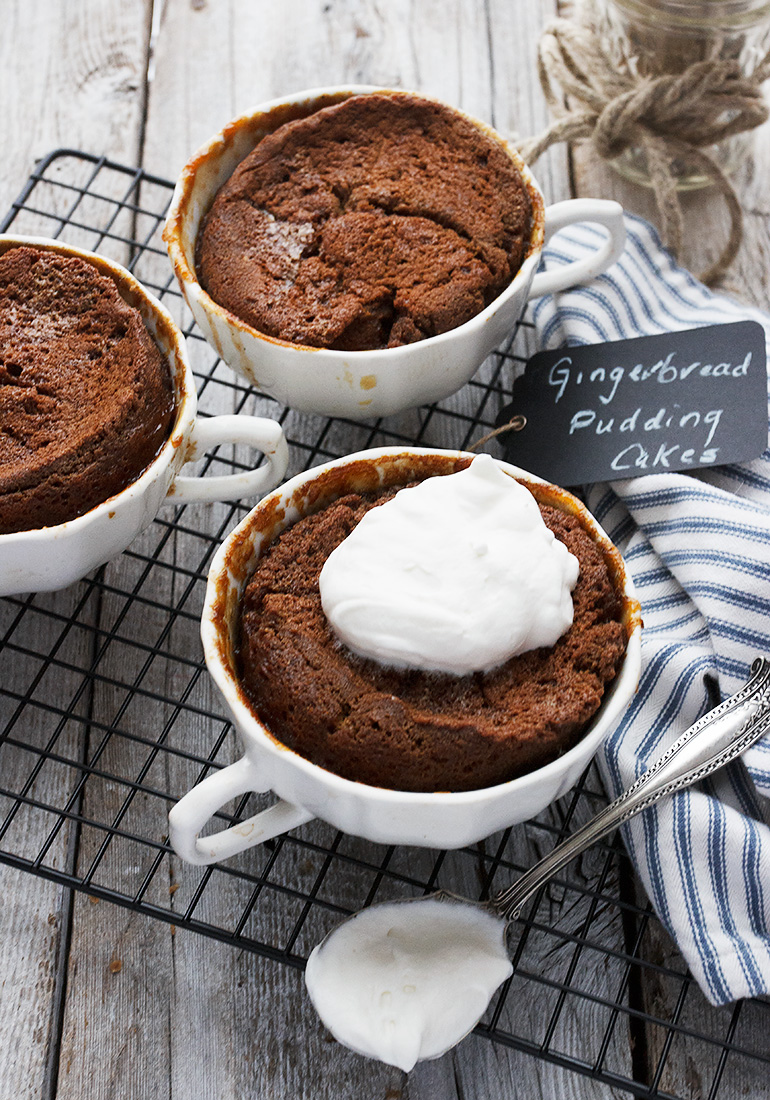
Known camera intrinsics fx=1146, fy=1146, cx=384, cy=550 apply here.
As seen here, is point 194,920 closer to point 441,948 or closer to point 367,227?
point 441,948

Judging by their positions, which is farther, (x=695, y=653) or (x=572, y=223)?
(x=572, y=223)

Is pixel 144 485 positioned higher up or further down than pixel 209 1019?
higher up

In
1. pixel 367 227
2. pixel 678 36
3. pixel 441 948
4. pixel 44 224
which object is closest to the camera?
pixel 441 948

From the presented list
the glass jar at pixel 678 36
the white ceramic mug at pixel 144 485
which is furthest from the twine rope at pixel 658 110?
the white ceramic mug at pixel 144 485

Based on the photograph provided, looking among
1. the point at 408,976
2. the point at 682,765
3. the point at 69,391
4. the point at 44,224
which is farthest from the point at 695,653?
the point at 44,224

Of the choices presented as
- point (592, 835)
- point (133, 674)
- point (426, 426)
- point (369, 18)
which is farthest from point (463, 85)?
point (592, 835)

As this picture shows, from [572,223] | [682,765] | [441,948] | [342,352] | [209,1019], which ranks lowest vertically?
[209,1019]
